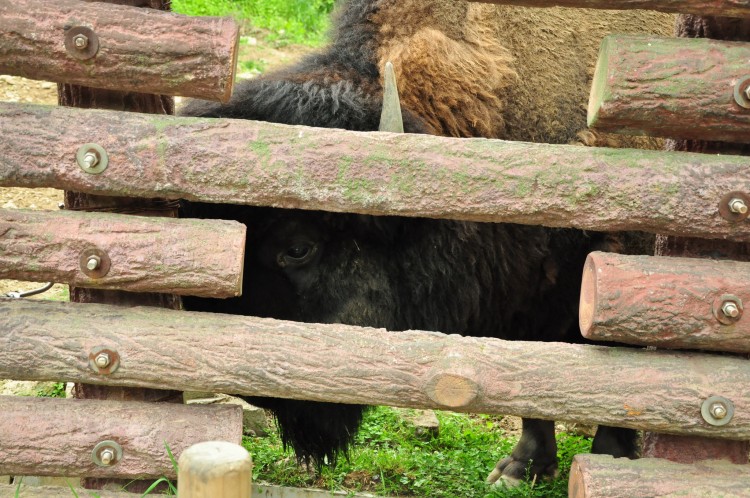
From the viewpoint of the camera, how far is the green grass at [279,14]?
855 cm

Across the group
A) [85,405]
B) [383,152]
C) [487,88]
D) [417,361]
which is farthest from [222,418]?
[487,88]

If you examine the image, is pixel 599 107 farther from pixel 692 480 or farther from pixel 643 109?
pixel 692 480

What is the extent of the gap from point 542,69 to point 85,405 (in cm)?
227

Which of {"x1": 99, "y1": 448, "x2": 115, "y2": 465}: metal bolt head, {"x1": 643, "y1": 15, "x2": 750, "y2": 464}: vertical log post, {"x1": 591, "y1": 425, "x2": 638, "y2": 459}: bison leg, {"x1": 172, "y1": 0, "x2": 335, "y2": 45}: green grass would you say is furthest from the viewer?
{"x1": 172, "y1": 0, "x2": 335, "y2": 45}: green grass

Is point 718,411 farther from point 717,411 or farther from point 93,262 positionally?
point 93,262

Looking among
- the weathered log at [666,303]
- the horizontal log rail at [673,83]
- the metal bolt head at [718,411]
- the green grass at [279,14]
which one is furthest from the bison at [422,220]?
the green grass at [279,14]

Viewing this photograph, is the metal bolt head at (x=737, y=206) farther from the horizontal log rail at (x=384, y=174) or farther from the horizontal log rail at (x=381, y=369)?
the horizontal log rail at (x=381, y=369)

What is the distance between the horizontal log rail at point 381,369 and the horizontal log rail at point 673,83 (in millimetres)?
734

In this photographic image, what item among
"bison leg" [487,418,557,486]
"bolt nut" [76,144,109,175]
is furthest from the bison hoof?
"bolt nut" [76,144,109,175]

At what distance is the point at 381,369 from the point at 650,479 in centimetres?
87

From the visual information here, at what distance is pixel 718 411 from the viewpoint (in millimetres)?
2709

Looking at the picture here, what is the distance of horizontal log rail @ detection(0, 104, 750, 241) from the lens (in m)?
2.73

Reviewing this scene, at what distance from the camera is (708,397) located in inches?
108

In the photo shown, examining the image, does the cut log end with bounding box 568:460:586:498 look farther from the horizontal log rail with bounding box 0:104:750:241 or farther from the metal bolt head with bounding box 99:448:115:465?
the metal bolt head with bounding box 99:448:115:465
